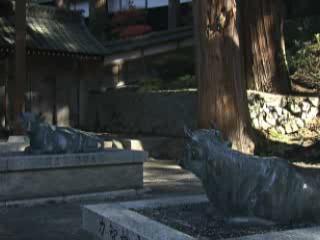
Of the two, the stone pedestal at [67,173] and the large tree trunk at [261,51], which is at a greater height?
the large tree trunk at [261,51]

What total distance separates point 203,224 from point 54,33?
1497 centimetres

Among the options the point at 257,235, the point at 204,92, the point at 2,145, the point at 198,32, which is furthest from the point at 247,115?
the point at 257,235

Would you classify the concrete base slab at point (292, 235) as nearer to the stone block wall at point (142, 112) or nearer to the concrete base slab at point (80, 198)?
the concrete base slab at point (80, 198)

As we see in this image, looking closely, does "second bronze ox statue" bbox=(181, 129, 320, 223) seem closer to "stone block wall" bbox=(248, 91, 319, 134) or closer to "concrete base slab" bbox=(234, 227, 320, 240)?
"concrete base slab" bbox=(234, 227, 320, 240)

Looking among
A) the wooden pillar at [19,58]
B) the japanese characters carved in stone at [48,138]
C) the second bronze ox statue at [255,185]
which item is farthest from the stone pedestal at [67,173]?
the wooden pillar at [19,58]

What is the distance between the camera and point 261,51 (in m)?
16.3

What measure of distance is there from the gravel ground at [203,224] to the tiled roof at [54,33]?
39.9 ft

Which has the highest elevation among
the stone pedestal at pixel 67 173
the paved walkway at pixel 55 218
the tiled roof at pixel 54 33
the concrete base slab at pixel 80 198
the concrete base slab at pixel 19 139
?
the tiled roof at pixel 54 33

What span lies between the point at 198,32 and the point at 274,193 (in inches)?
299

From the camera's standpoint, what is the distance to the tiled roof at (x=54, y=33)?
57.3 ft

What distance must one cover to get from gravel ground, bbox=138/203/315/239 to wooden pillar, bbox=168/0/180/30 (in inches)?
803

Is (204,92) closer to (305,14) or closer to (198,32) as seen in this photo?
(198,32)

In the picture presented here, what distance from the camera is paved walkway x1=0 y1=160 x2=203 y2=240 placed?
6785 mm

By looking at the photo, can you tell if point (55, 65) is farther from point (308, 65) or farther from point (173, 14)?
point (308, 65)
